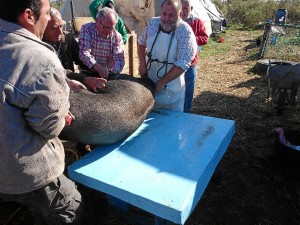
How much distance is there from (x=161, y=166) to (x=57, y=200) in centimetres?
75

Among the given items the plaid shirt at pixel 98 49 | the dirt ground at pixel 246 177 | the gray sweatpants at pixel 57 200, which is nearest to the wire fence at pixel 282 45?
the dirt ground at pixel 246 177

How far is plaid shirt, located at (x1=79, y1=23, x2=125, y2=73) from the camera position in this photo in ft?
9.70

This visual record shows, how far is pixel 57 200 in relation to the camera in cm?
189

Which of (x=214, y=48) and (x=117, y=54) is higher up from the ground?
(x=117, y=54)

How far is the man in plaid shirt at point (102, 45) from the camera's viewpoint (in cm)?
283

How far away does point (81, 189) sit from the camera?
290cm

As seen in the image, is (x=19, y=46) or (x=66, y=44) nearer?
(x=19, y=46)

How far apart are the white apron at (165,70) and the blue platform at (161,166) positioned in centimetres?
50

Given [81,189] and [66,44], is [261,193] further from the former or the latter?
[66,44]

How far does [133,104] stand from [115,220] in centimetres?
130

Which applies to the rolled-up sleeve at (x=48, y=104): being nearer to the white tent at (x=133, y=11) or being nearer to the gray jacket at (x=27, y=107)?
the gray jacket at (x=27, y=107)

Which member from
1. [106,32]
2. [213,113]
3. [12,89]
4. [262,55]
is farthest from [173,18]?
[262,55]

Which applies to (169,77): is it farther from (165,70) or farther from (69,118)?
(69,118)

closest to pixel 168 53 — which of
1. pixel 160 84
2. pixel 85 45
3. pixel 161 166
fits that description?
pixel 160 84
